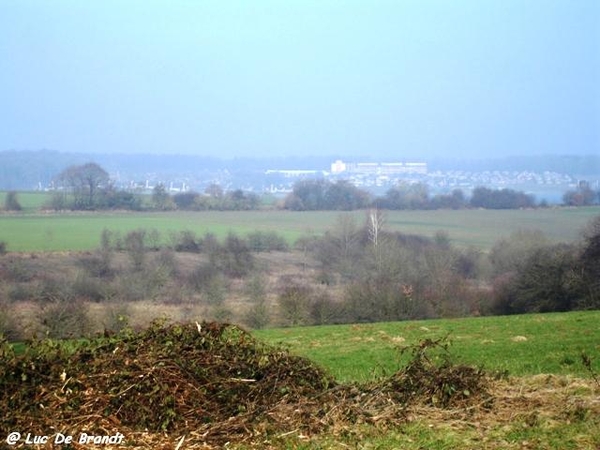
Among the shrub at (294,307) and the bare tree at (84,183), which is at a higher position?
the bare tree at (84,183)

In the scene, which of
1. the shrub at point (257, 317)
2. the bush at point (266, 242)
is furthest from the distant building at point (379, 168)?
the shrub at point (257, 317)

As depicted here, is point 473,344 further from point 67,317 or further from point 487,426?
point 67,317

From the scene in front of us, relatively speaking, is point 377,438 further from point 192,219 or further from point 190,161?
point 190,161

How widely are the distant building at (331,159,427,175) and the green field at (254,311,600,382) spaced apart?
237 feet

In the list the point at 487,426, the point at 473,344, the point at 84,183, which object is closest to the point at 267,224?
A: the point at 84,183

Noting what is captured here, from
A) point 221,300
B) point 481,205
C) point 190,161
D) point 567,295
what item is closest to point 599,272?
point 567,295

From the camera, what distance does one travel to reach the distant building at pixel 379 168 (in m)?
100

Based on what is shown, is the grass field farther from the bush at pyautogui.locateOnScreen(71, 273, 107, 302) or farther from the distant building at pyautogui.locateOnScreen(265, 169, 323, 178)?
the distant building at pyautogui.locateOnScreen(265, 169, 323, 178)

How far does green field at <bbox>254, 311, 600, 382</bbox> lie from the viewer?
571 inches

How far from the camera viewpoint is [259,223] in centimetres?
6694

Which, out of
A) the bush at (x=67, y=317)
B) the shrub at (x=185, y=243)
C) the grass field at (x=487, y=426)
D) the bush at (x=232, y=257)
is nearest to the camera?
the grass field at (x=487, y=426)

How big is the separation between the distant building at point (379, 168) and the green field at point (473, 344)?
7228cm

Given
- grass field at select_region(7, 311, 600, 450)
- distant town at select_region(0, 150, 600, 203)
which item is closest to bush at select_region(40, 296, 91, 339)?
grass field at select_region(7, 311, 600, 450)

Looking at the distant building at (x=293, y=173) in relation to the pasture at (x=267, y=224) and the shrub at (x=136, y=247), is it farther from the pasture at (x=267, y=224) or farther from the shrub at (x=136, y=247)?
the shrub at (x=136, y=247)
